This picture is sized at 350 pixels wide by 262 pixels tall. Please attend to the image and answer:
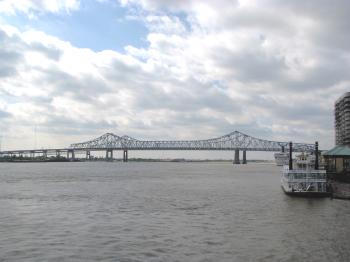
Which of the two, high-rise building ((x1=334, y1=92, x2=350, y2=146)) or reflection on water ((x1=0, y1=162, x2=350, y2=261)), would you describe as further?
high-rise building ((x1=334, y1=92, x2=350, y2=146))

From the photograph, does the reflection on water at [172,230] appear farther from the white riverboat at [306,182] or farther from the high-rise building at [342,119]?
the high-rise building at [342,119]

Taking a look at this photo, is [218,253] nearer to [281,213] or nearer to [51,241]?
[51,241]

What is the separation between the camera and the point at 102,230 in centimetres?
2902

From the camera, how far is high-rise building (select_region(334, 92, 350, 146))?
16575 centimetres

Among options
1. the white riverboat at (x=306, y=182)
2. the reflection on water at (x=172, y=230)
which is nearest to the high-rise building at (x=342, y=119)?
the white riverboat at (x=306, y=182)

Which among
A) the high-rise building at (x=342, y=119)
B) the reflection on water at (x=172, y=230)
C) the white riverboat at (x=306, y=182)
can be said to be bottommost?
the reflection on water at (x=172, y=230)

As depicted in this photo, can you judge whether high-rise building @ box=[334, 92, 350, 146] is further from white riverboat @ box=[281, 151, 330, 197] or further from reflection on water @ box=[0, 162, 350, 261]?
reflection on water @ box=[0, 162, 350, 261]

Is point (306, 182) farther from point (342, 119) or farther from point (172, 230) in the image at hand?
point (342, 119)

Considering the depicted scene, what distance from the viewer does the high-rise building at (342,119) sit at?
165750 millimetres

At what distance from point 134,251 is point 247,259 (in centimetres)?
541

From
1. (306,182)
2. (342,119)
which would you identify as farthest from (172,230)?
(342,119)

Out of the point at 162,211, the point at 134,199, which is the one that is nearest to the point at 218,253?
the point at 162,211

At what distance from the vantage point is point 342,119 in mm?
175250

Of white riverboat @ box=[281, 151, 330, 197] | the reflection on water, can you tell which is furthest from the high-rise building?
the reflection on water
